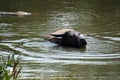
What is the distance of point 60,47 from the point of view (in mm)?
10391

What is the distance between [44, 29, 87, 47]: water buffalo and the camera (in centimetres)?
1042

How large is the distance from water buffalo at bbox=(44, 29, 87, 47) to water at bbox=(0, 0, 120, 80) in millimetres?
252

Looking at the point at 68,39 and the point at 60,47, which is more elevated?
the point at 68,39

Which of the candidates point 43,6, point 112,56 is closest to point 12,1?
point 43,6

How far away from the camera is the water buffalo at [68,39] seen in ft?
34.2

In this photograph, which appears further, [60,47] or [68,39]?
[68,39]

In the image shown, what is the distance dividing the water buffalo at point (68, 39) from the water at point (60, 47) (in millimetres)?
252

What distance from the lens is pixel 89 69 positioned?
7.98 metres

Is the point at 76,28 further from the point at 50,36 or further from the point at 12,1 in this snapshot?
the point at 12,1

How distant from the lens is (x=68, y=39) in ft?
35.0

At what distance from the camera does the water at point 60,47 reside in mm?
7766

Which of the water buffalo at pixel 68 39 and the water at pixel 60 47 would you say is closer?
the water at pixel 60 47

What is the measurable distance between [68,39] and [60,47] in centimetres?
40

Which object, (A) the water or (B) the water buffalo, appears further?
(B) the water buffalo
